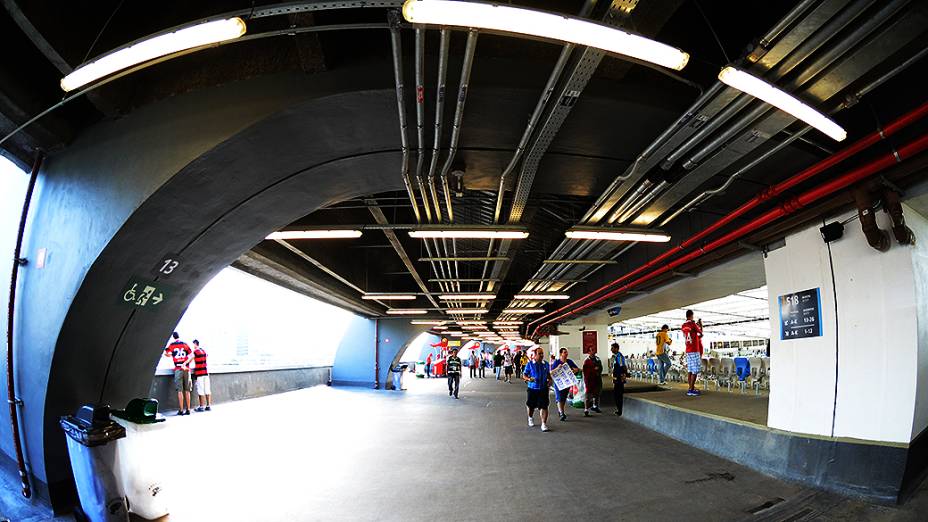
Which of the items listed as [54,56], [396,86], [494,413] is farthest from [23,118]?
[494,413]

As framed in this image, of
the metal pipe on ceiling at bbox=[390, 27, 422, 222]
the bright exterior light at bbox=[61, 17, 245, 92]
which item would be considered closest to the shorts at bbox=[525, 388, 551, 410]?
the metal pipe on ceiling at bbox=[390, 27, 422, 222]

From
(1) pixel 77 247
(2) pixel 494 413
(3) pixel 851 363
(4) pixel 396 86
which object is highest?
(4) pixel 396 86

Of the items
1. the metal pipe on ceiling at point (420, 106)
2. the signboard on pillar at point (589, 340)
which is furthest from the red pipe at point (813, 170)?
the signboard on pillar at point (589, 340)

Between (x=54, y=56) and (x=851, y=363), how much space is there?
27.1ft

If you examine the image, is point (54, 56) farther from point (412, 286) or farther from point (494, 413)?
point (412, 286)

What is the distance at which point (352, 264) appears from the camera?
13258 mm

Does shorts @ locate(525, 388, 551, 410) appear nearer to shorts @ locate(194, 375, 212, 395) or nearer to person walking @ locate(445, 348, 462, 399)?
person walking @ locate(445, 348, 462, 399)

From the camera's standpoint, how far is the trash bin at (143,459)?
4195 mm

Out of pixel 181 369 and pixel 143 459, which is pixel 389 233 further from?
pixel 181 369

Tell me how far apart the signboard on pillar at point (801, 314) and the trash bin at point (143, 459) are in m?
7.41

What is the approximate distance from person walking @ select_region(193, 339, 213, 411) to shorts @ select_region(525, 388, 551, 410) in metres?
8.10

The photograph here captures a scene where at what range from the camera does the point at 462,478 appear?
19.6 ft

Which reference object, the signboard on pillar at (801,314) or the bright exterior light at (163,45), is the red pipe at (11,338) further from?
the signboard on pillar at (801,314)

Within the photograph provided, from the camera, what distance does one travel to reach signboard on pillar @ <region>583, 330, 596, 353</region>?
78.5ft
